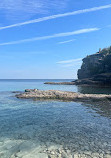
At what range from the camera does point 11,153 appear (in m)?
8.34

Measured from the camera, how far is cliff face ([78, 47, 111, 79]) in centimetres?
9099

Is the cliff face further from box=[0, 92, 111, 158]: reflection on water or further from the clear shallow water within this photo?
box=[0, 92, 111, 158]: reflection on water

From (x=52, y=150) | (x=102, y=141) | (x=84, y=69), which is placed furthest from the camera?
(x=84, y=69)

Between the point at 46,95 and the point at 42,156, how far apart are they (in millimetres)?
25323

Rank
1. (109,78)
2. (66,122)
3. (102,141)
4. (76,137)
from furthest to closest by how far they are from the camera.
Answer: (109,78) < (66,122) < (76,137) < (102,141)

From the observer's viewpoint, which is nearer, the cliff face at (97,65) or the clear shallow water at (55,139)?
the clear shallow water at (55,139)

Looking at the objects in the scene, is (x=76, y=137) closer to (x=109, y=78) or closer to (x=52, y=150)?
(x=52, y=150)

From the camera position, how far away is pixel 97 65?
102 metres

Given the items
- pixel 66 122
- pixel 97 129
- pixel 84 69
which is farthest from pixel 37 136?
pixel 84 69

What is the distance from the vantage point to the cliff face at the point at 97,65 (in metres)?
91.0

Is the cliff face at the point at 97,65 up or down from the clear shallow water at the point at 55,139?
up

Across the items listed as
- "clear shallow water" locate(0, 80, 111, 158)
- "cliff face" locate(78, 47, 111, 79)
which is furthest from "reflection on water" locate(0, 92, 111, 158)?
"cliff face" locate(78, 47, 111, 79)

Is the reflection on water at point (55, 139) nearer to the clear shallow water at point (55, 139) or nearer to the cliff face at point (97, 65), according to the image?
the clear shallow water at point (55, 139)

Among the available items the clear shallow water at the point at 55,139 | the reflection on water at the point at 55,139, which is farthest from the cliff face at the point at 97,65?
the reflection on water at the point at 55,139
